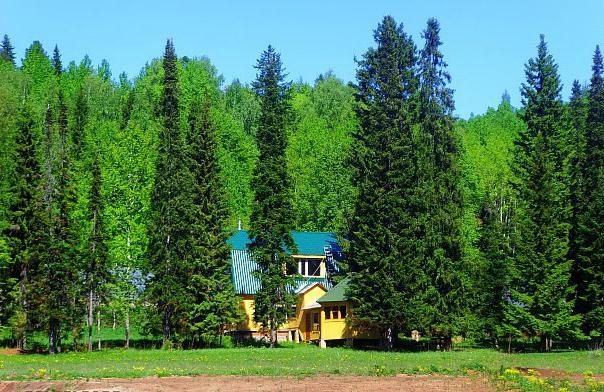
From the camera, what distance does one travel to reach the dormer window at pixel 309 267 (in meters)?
65.2

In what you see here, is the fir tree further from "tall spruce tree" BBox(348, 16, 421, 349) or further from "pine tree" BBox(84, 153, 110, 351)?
"pine tree" BBox(84, 153, 110, 351)

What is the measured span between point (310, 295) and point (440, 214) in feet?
48.3

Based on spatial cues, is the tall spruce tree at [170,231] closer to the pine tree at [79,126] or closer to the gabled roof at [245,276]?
the gabled roof at [245,276]

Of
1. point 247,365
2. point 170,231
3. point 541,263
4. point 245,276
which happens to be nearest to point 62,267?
point 170,231

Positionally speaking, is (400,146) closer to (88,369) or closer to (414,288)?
(414,288)

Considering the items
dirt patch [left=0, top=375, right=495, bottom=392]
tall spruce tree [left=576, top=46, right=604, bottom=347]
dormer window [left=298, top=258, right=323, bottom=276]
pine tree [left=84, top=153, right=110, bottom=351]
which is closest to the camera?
dirt patch [left=0, top=375, right=495, bottom=392]

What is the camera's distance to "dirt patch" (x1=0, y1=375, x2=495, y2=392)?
2448cm

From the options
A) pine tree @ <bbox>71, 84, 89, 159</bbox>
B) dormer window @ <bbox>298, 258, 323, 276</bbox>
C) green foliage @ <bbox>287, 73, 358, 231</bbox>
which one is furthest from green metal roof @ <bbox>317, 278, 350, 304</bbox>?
pine tree @ <bbox>71, 84, 89, 159</bbox>

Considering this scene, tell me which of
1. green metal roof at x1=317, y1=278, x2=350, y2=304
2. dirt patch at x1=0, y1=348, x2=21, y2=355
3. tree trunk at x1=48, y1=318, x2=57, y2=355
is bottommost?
dirt patch at x1=0, y1=348, x2=21, y2=355

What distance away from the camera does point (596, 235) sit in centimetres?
5019

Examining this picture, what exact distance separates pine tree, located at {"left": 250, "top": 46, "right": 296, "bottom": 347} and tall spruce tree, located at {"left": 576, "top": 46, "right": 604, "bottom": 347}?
19647 millimetres

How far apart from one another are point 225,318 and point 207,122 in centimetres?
1398

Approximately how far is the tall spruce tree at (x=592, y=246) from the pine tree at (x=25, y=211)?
35807 millimetres

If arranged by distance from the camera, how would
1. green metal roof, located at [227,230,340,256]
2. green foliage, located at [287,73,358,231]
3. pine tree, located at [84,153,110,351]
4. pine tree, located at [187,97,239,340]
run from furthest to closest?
green foliage, located at [287,73,358,231] < green metal roof, located at [227,230,340,256] < pine tree, located at [187,97,239,340] < pine tree, located at [84,153,110,351]
